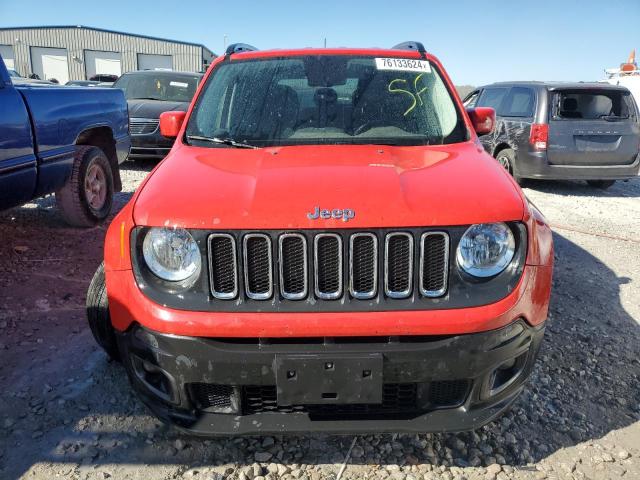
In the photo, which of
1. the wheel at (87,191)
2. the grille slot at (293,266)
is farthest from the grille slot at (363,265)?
the wheel at (87,191)

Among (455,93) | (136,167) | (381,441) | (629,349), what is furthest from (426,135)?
(136,167)

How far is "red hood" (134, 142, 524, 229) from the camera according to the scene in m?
1.84

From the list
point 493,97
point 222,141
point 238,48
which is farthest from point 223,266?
point 493,97

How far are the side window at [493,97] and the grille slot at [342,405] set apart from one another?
7.69 meters

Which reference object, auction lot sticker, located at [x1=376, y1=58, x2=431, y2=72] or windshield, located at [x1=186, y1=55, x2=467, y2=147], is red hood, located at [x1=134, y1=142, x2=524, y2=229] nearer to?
windshield, located at [x1=186, y1=55, x2=467, y2=147]

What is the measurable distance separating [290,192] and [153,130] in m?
7.05

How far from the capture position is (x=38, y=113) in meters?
4.16

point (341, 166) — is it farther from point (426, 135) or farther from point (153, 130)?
point (153, 130)

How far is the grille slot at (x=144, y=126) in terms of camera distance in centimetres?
830

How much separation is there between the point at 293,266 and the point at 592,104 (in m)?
7.58

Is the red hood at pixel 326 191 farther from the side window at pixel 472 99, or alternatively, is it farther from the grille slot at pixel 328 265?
the side window at pixel 472 99

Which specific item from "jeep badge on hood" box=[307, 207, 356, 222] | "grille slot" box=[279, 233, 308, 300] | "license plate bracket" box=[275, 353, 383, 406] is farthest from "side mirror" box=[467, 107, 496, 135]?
"license plate bracket" box=[275, 353, 383, 406]

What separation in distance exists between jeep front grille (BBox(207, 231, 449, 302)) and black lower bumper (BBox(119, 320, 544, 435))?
0.17m

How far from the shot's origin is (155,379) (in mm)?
2039
